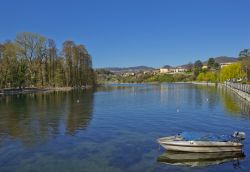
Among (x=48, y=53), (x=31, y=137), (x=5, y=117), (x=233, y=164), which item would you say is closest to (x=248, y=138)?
(x=233, y=164)

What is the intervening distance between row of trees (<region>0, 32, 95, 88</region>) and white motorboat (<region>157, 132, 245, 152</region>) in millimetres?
76512

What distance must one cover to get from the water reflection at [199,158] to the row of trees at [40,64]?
253 feet

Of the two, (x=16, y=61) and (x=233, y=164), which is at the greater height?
(x=16, y=61)

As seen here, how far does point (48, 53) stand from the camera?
113312 millimetres

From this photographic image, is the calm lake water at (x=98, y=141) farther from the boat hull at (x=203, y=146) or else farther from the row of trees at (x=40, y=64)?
the row of trees at (x=40, y=64)

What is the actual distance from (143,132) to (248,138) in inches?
356

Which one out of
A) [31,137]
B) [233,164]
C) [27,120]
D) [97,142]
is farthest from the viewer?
[27,120]

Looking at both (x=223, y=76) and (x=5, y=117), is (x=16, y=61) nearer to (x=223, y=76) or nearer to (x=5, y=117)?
(x=5, y=117)

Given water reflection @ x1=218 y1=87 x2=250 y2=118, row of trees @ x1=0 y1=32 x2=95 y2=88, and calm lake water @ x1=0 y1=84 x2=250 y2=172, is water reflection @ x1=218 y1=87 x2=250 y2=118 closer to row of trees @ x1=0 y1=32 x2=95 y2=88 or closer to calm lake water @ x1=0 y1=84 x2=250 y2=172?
calm lake water @ x1=0 y1=84 x2=250 y2=172

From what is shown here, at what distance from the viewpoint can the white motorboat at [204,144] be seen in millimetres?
20547

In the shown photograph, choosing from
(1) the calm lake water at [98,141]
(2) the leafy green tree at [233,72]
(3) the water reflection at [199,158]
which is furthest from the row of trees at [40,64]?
(3) the water reflection at [199,158]

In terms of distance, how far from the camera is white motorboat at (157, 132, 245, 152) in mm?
20547

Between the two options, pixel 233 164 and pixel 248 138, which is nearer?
pixel 233 164

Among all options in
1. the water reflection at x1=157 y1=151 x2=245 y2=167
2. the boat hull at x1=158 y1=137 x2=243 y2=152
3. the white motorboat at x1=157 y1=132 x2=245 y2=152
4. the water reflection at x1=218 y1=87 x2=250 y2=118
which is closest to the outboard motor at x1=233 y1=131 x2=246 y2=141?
the white motorboat at x1=157 y1=132 x2=245 y2=152
